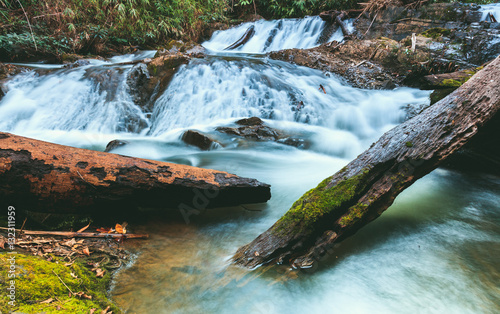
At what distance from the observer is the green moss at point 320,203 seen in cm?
223

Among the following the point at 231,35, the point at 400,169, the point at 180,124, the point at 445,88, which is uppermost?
the point at 231,35

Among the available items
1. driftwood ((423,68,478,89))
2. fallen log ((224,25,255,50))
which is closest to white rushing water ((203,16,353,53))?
fallen log ((224,25,255,50))

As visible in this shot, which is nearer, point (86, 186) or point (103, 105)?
point (86, 186)

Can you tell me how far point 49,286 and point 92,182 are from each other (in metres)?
1.03

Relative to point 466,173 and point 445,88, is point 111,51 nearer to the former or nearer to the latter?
point 445,88

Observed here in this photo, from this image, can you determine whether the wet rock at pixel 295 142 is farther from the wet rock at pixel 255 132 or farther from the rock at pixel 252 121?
the rock at pixel 252 121

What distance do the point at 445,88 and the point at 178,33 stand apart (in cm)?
1277

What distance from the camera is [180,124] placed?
693 centimetres

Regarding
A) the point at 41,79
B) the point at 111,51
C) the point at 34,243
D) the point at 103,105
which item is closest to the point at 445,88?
the point at 34,243

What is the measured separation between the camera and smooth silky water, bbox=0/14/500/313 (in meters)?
2.08

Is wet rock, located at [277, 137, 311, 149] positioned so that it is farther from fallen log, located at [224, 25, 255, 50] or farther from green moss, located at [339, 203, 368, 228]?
fallen log, located at [224, 25, 255, 50]

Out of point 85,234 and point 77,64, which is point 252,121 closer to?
point 85,234

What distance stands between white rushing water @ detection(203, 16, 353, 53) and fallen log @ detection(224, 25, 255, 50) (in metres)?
0.17

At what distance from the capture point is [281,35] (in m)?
13.1
